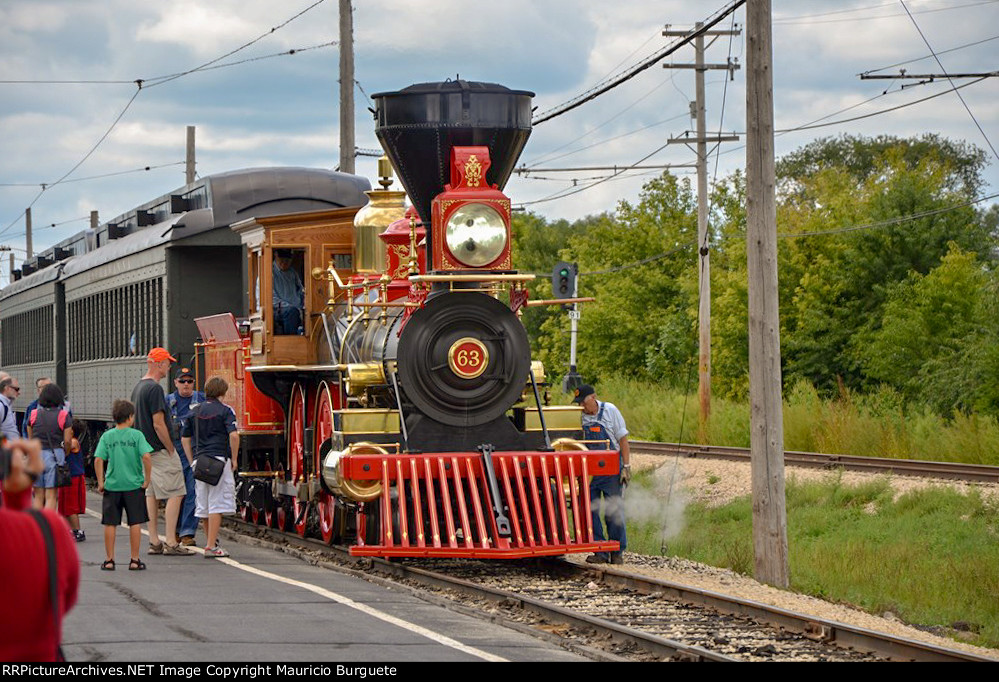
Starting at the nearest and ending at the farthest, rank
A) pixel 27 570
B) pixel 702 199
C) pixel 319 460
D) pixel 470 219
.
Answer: pixel 27 570, pixel 470 219, pixel 319 460, pixel 702 199

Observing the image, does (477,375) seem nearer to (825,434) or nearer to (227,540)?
(227,540)

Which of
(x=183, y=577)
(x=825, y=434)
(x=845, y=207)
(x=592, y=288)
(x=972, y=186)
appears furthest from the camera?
(x=972, y=186)

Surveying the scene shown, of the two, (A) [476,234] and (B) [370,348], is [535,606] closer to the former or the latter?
(A) [476,234]

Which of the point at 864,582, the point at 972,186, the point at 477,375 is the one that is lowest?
the point at 864,582

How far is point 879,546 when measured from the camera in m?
15.9

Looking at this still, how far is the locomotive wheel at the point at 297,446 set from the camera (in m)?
14.4

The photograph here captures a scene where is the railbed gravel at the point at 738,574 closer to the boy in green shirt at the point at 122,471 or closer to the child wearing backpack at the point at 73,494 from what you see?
the boy in green shirt at the point at 122,471

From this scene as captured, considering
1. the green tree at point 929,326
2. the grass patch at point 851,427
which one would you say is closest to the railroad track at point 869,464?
the grass patch at point 851,427

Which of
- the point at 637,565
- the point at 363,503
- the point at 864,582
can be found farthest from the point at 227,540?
the point at 864,582

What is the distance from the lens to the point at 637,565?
41.0ft

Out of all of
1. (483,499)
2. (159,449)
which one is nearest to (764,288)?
(483,499)

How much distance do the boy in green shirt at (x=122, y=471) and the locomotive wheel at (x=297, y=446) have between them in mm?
2483

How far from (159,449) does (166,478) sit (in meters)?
0.32
